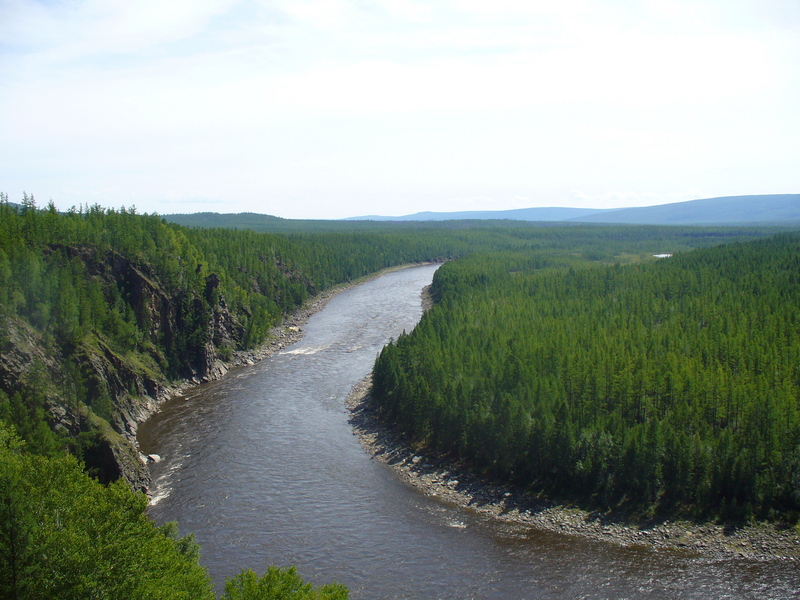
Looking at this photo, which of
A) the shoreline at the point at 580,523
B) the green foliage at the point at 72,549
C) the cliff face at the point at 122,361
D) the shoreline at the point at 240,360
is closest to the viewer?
the green foliage at the point at 72,549

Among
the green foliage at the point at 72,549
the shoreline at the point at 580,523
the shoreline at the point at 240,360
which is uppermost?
the green foliage at the point at 72,549

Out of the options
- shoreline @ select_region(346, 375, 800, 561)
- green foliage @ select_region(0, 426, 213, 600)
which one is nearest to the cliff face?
green foliage @ select_region(0, 426, 213, 600)

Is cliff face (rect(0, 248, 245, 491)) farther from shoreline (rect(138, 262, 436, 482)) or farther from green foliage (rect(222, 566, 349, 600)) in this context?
green foliage (rect(222, 566, 349, 600))

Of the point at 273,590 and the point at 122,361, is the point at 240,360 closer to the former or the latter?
the point at 122,361

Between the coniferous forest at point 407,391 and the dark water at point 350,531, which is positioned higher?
the coniferous forest at point 407,391

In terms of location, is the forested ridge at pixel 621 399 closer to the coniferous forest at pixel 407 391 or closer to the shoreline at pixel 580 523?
the coniferous forest at pixel 407 391

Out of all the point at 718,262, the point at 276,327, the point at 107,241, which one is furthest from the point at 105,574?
the point at 718,262

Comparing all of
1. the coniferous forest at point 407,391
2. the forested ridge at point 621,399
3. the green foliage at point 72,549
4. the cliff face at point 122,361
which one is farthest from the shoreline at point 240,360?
the forested ridge at point 621,399
